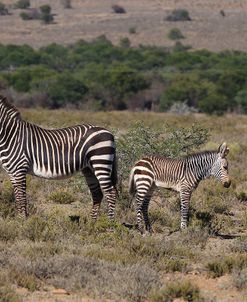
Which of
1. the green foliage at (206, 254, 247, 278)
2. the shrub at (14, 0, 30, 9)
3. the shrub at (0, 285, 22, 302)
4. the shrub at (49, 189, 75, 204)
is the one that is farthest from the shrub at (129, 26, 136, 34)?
the shrub at (0, 285, 22, 302)

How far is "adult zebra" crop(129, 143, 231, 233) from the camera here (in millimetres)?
11062

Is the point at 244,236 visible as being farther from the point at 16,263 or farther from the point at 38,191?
the point at 38,191

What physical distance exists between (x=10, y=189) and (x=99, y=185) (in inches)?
89.8

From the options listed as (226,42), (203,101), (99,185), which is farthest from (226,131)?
(226,42)

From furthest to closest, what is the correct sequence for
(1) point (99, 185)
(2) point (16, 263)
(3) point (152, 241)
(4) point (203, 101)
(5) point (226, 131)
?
(4) point (203, 101)
(5) point (226, 131)
(1) point (99, 185)
(3) point (152, 241)
(2) point (16, 263)

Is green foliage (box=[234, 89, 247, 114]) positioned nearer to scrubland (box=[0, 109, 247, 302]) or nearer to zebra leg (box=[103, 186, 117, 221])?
scrubland (box=[0, 109, 247, 302])

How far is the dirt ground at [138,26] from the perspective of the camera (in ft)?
305

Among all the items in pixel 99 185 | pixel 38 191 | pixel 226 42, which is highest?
pixel 99 185

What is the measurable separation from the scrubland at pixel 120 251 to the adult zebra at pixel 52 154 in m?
0.57

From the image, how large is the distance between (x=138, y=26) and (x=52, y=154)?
89320mm

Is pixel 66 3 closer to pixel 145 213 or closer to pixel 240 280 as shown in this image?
pixel 145 213

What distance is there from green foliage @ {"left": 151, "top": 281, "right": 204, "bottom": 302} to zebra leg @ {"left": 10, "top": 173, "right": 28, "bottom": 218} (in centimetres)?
359

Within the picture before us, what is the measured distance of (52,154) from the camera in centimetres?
1122

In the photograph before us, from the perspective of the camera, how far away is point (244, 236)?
10.9 meters
